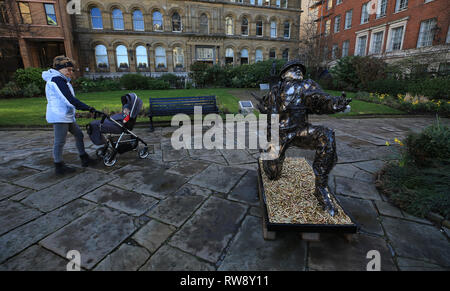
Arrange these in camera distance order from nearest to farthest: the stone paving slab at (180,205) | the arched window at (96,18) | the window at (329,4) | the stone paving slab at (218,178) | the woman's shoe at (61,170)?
the stone paving slab at (180,205), the stone paving slab at (218,178), the woman's shoe at (61,170), the arched window at (96,18), the window at (329,4)

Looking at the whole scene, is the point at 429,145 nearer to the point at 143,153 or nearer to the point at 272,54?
the point at 143,153

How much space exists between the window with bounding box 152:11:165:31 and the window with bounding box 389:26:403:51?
967 inches

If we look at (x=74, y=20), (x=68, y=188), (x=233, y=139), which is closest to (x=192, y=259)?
(x=68, y=188)

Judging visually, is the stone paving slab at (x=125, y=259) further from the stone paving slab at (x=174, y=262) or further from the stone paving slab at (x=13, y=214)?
the stone paving slab at (x=13, y=214)

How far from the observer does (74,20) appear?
2289 centimetres

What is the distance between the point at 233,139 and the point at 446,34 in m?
20.5

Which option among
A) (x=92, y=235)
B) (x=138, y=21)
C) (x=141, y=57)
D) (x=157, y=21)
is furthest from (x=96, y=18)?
(x=92, y=235)

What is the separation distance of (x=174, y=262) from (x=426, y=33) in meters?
25.1

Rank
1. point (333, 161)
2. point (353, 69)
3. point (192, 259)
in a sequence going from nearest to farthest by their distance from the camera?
point (192, 259)
point (333, 161)
point (353, 69)

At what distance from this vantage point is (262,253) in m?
2.05

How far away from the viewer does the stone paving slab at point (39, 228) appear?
2129mm

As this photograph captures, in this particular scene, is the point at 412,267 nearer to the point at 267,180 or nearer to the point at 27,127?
the point at 267,180

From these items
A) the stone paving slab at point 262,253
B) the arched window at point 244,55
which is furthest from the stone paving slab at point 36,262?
the arched window at point 244,55

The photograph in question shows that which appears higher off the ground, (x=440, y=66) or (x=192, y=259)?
(x=440, y=66)
